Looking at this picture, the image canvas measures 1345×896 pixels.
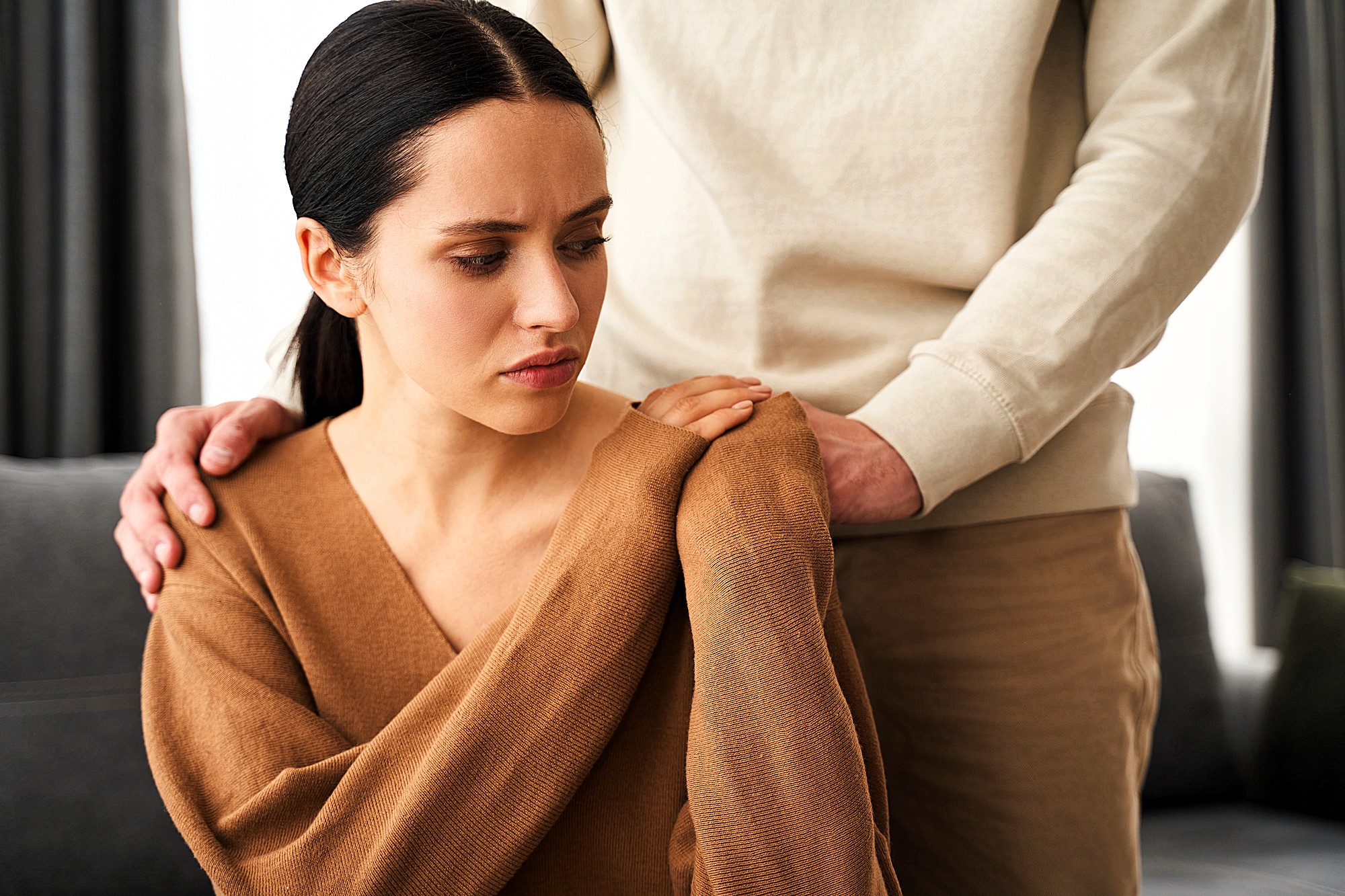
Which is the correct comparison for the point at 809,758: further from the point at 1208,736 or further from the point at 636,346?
the point at 1208,736

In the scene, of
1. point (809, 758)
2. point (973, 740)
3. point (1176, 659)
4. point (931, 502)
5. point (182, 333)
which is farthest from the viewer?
point (1176, 659)

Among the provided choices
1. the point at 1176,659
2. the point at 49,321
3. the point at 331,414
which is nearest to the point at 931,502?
the point at 331,414

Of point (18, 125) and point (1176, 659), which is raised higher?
point (18, 125)

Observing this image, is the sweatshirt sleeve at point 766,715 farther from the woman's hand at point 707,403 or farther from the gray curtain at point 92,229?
the gray curtain at point 92,229

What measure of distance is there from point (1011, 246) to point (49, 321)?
175cm

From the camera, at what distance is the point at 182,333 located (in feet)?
6.43

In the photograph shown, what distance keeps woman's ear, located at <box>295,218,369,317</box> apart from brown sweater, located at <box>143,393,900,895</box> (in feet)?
0.78

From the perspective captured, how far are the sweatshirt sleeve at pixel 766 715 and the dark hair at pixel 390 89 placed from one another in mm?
353

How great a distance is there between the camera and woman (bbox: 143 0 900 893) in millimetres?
750

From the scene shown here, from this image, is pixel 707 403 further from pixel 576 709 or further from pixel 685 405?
pixel 576 709

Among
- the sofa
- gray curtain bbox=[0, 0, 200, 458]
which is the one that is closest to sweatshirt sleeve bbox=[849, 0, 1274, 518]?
the sofa

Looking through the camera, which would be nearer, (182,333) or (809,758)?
(809,758)

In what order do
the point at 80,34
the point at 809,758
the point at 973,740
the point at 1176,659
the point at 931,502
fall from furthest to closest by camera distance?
the point at 1176,659 < the point at 80,34 < the point at 973,740 < the point at 931,502 < the point at 809,758

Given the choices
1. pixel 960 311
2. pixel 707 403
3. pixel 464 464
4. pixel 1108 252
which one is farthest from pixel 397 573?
pixel 1108 252
